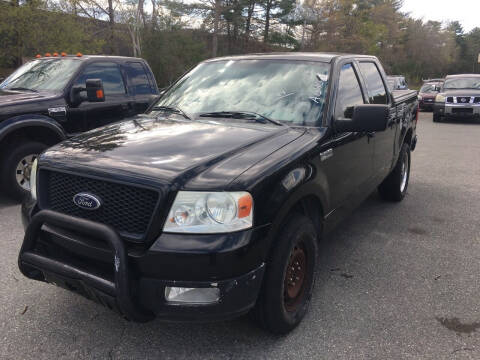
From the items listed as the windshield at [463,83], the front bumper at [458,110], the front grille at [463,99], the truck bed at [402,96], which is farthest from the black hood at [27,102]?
the windshield at [463,83]

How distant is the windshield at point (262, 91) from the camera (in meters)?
3.21

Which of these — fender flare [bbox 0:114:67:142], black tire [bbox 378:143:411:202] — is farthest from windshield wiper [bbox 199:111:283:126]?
fender flare [bbox 0:114:67:142]

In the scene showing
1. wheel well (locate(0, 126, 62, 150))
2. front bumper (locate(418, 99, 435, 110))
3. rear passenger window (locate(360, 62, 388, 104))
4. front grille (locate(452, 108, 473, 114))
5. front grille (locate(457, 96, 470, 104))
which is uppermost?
rear passenger window (locate(360, 62, 388, 104))

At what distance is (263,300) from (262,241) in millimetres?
402

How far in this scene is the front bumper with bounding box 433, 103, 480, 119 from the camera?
14977 mm

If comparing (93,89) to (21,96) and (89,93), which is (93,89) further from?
(21,96)

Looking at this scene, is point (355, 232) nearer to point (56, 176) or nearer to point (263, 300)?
point (263, 300)

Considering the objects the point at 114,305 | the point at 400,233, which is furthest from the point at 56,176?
the point at 400,233

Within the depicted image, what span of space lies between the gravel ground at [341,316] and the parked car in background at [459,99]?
1226 centimetres

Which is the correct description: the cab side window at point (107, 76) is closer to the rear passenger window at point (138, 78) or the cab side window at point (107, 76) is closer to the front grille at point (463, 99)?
the rear passenger window at point (138, 78)

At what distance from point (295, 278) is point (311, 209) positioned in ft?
1.73

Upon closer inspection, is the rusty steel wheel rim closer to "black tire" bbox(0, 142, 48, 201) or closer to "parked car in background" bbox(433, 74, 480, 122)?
"black tire" bbox(0, 142, 48, 201)

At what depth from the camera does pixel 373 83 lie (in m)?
4.44

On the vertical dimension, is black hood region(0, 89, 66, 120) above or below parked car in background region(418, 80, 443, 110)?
above
